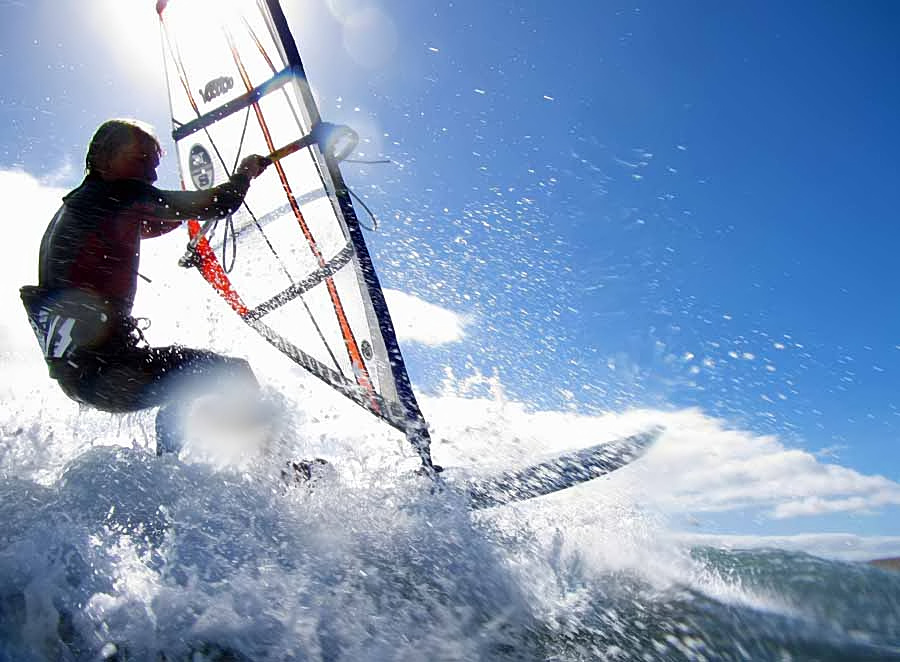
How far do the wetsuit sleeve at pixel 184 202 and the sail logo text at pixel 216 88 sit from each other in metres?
2.47

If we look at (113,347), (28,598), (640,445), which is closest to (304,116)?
(113,347)

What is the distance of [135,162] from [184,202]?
273 mm

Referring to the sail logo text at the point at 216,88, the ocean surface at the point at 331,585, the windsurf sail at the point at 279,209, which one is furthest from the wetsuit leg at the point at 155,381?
the sail logo text at the point at 216,88

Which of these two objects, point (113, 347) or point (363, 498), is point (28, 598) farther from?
point (113, 347)

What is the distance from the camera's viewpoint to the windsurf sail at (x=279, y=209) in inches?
162

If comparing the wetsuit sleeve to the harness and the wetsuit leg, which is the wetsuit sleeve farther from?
the wetsuit leg

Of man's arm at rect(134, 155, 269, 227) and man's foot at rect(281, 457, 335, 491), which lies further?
man's arm at rect(134, 155, 269, 227)

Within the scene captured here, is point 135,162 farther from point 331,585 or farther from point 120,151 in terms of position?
point 331,585

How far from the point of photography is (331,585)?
5.47 feet

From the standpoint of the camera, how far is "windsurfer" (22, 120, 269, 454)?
100 inches

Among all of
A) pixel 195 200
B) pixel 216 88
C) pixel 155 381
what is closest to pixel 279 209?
pixel 216 88

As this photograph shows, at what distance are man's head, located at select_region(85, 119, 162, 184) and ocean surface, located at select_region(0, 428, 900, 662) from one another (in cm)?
116

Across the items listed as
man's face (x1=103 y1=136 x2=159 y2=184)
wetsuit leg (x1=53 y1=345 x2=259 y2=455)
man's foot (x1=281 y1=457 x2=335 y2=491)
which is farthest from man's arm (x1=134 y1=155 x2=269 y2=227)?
man's foot (x1=281 y1=457 x2=335 y2=491)

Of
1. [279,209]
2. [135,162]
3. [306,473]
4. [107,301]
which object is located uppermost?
[279,209]
